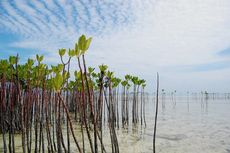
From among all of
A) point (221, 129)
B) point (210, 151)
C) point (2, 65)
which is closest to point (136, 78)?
point (221, 129)

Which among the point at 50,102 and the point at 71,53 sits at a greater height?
the point at 71,53

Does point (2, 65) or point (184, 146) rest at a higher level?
point (2, 65)

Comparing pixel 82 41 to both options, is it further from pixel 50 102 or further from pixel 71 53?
pixel 50 102

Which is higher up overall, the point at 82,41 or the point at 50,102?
the point at 82,41

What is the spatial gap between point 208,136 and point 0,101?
687 cm

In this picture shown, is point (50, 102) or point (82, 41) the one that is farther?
point (50, 102)

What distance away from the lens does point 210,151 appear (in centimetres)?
669

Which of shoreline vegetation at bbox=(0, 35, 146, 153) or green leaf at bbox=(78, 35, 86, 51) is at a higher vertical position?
green leaf at bbox=(78, 35, 86, 51)

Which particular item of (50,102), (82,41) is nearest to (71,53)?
(82,41)

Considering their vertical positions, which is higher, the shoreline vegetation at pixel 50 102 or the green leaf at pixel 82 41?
the green leaf at pixel 82 41

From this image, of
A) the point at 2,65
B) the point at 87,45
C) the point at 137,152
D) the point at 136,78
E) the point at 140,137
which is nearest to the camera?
the point at 87,45

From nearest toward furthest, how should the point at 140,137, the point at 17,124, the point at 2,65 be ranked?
the point at 2,65, the point at 17,124, the point at 140,137

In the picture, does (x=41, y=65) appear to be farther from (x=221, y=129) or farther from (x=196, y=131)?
(x=221, y=129)

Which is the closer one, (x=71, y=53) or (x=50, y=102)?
(x=71, y=53)
